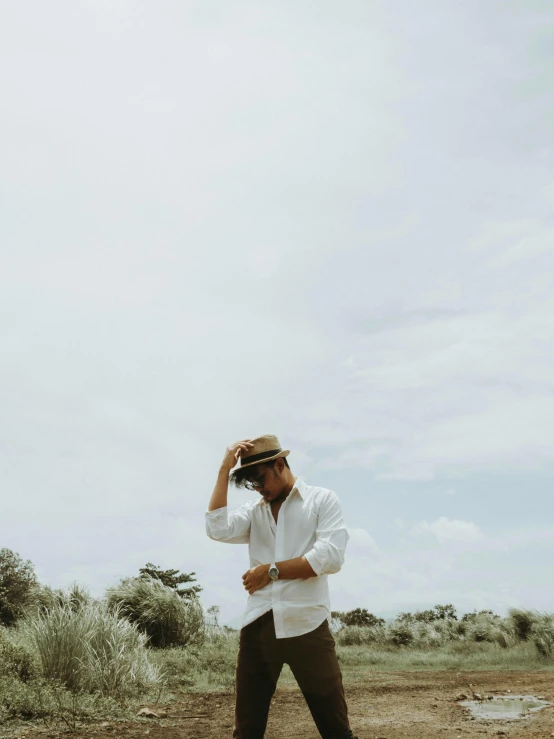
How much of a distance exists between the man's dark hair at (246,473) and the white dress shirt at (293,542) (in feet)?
0.44

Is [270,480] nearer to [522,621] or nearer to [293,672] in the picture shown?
[293,672]

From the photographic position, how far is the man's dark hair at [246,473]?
337 centimetres

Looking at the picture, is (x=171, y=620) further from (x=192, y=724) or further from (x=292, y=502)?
(x=292, y=502)

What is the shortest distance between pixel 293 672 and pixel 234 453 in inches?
40.6

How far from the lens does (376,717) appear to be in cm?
702

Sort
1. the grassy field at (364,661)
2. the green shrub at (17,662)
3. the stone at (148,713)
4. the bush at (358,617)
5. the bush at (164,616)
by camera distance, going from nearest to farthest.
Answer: the stone at (148,713), the green shrub at (17,662), the grassy field at (364,661), the bush at (164,616), the bush at (358,617)

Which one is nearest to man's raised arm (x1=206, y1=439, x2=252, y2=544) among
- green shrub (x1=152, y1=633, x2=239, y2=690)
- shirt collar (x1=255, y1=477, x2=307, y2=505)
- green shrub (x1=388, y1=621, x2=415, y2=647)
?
shirt collar (x1=255, y1=477, x2=307, y2=505)

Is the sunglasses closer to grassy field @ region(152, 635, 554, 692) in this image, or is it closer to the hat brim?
the hat brim

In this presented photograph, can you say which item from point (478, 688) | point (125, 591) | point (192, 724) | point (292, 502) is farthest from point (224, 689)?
point (292, 502)

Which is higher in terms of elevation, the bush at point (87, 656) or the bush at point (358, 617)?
the bush at point (87, 656)

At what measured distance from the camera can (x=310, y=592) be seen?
10.4ft

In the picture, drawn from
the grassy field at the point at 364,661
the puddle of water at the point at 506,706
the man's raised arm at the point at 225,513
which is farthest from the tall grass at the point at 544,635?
the man's raised arm at the point at 225,513

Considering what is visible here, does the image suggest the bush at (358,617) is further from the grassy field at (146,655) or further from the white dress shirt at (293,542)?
the white dress shirt at (293,542)

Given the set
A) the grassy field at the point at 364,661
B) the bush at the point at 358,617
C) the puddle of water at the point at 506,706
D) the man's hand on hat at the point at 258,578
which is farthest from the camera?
the bush at the point at 358,617
